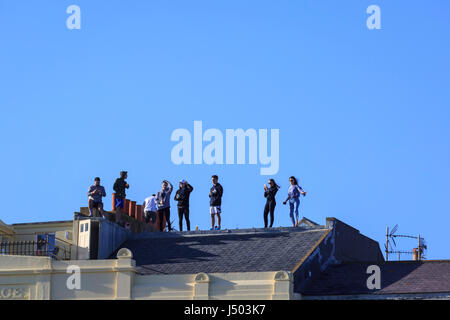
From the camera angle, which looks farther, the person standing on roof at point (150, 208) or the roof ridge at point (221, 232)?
the person standing on roof at point (150, 208)

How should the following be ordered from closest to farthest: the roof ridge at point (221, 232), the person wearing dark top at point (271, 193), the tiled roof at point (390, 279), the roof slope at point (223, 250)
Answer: the tiled roof at point (390, 279) → the roof slope at point (223, 250) → the person wearing dark top at point (271, 193) → the roof ridge at point (221, 232)

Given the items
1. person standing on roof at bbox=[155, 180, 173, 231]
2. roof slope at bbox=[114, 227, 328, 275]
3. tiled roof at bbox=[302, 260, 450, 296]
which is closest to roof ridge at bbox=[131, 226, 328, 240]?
roof slope at bbox=[114, 227, 328, 275]

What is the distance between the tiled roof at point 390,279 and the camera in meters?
48.5

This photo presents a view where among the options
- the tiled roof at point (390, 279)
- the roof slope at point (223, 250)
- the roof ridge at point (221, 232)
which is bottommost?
the tiled roof at point (390, 279)

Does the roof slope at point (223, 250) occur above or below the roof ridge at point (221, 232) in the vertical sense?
below

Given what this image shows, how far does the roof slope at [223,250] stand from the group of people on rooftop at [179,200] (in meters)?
0.68

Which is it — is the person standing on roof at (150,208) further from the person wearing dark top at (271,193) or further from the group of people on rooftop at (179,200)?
the person wearing dark top at (271,193)

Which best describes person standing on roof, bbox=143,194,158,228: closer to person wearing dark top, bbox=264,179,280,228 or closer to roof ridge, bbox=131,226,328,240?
roof ridge, bbox=131,226,328,240

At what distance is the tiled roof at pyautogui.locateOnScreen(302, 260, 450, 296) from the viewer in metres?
48.5

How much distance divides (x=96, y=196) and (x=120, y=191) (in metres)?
2.32

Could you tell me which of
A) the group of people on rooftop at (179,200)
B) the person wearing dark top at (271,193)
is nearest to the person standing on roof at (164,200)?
the group of people on rooftop at (179,200)

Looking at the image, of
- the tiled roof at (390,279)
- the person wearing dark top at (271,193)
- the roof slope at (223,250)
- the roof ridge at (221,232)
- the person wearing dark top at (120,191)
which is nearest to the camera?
the tiled roof at (390,279)

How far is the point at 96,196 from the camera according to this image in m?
55.3

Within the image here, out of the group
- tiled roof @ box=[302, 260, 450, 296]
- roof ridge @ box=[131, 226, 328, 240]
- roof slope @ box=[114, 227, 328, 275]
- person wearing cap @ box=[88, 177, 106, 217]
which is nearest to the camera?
tiled roof @ box=[302, 260, 450, 296]
